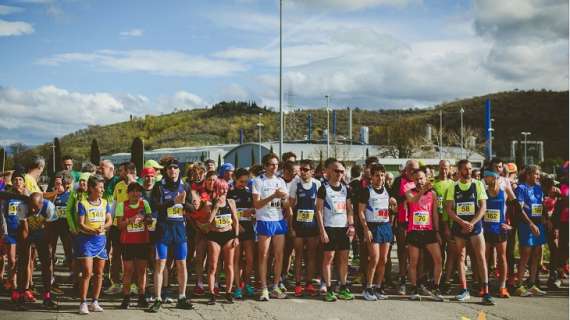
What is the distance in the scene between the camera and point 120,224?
27.0 ft

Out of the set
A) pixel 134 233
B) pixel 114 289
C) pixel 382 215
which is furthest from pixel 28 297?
pixel 382 215

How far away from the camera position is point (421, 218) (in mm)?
8977

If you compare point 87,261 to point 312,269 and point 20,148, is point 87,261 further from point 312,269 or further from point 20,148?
point 20,148

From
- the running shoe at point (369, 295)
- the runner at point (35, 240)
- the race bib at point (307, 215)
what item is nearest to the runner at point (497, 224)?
the running shoe at point (369, 295)

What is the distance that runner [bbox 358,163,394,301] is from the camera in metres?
9.02

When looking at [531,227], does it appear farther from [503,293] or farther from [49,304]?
[49,304]

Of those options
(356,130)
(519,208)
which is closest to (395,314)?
(519,208)

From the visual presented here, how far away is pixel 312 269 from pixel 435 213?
2.10m

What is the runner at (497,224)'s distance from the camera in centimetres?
920

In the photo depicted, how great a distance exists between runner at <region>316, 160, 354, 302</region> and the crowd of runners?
17mm

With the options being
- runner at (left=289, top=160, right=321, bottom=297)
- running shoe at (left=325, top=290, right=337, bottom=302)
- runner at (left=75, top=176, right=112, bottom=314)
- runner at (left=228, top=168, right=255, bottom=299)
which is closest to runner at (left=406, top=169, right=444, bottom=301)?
running shoe at (left=325, top=290, right=337, bottom=302)

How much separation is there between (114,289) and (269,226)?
273 centimetres

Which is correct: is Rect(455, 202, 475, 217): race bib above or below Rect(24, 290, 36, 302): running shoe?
above

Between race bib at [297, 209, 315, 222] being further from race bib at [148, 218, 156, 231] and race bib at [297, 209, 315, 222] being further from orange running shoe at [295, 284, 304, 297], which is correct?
race bib at [148, 218, 156, 231]
